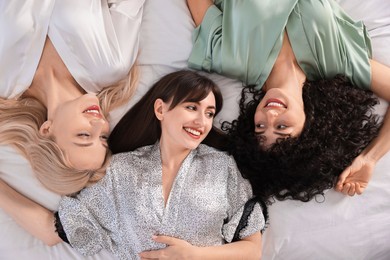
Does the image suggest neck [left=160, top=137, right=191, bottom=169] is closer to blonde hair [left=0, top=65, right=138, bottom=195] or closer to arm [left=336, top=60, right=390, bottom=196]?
blonde hair [left=0, top=65, right=138, bottom=195]

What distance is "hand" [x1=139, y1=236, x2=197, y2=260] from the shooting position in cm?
130

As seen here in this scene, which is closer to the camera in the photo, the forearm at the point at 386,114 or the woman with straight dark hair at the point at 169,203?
the woman with straight dark hair at the point at 169,203

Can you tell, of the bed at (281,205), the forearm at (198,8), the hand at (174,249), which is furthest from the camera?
the forearm at (198,8)

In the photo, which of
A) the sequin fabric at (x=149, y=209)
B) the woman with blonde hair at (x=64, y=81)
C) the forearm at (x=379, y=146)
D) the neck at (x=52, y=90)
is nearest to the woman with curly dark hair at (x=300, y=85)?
the forearm at (x=379, y=146)

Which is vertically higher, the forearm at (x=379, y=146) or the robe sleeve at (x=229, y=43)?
the robe sleeve at (x=229, y=43)

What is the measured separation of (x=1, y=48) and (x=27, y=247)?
570 mm

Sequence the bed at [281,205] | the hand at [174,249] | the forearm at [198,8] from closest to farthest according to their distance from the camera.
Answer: the hand at [174,249]
the bed at [281,205]
the forearm at [198,8]

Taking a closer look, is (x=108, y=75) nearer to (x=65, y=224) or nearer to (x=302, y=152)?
(x=65, y=224)

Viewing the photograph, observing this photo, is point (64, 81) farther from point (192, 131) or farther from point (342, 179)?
point (342, 179)

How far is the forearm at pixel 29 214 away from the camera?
4.47 ft

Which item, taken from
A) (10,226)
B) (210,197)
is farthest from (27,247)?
(210,197)

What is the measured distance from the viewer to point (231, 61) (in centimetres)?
147

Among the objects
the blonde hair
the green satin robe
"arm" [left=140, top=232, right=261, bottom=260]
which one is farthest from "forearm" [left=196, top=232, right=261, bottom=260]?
the green satin robe

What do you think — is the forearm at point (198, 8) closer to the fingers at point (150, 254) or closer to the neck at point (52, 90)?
the neck at point (52, 90)
